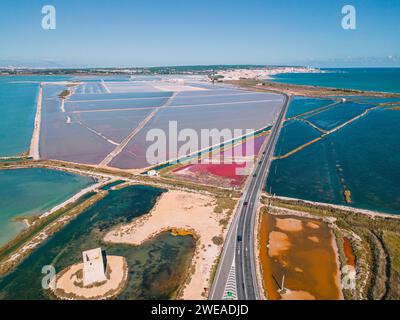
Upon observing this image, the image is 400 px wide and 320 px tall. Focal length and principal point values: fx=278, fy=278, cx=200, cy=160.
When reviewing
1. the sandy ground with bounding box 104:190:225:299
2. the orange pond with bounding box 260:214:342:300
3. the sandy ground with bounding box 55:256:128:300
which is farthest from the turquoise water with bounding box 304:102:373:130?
the sandy ground with bounding box 55:256:128:300

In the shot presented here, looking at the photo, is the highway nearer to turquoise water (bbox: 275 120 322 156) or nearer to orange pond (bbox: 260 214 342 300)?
orange pond (bbox: 260 214 342 300)

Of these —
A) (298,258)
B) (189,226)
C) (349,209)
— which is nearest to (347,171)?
(349,209)

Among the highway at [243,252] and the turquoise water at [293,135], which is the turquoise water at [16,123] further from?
the turquoise water at [293,135]

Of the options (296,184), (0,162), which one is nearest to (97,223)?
(296,184)

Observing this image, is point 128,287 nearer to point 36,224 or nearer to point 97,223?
point 97,223

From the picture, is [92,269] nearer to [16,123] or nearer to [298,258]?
[298,258]
